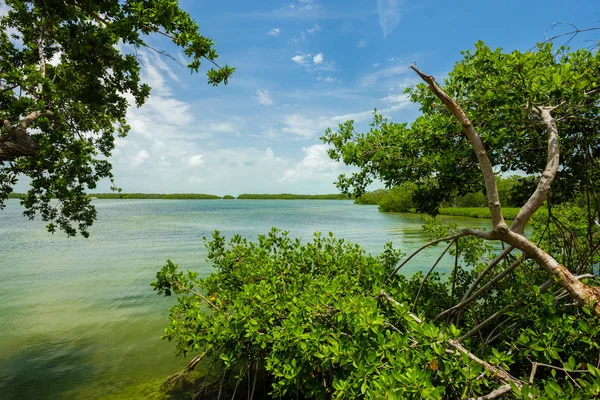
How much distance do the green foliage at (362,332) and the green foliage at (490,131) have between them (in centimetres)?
122

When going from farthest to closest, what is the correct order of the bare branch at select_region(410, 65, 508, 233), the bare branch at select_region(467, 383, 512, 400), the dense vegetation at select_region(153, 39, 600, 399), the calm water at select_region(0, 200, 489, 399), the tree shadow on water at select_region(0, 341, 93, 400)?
the calm water at select_region(0, 200, 489, 399) → the tree shadow on water at select_region(0, 341, 93, 400) → the bare branch at select_region(410, 65, 508, 233) → the dense vegetation at select_region(153, 39, 600, 399) → the bare branch at select_region(467, 383, 512, 400)

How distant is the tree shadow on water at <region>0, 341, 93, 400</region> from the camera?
5133 mm

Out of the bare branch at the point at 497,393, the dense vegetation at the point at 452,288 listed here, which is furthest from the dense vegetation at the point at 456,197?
the bare branch at the point at 497,393

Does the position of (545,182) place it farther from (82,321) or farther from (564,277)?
(82,321)

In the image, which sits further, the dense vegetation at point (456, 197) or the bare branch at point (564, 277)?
the dense vegetation at point (456, 197)

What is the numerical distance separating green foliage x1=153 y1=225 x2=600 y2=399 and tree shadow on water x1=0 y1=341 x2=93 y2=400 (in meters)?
3.42

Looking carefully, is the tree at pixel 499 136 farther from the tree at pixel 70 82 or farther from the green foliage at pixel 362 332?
the tree at pixel 70 82

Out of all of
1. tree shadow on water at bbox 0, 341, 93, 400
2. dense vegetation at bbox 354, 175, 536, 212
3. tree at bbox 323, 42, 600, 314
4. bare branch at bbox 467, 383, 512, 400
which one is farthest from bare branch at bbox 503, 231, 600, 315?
tree shadow on water at bbox 0, 341, 93, 400

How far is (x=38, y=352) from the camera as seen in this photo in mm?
6457

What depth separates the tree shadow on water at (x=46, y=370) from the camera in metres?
5.13

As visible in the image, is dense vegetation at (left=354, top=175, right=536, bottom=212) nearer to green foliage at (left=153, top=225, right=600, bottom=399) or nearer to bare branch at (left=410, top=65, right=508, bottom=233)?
bare branch at (left=410, top=65, right=508, bottom=233)

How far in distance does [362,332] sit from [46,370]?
6470mm

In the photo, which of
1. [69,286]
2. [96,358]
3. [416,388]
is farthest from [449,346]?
[69,286]

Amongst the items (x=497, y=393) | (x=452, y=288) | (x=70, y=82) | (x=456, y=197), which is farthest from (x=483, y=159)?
(x=70, y=82)
